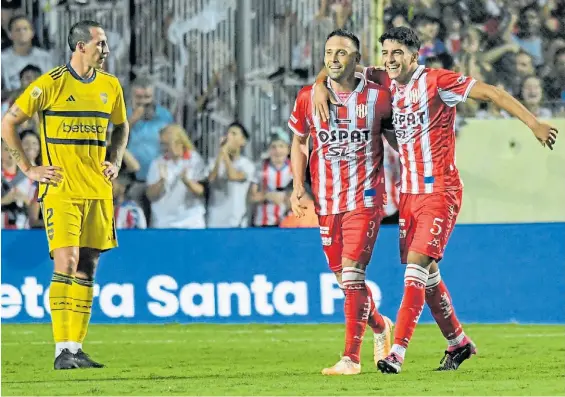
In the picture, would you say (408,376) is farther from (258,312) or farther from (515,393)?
(258,312)

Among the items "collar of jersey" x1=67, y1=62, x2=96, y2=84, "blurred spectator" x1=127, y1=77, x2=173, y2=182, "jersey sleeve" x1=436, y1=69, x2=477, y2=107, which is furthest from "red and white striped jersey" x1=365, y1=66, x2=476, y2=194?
"blurred spectator" x1=127, y1=77, x2=173, y2=182

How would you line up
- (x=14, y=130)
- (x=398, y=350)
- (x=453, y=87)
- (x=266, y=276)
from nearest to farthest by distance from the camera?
(x=398, y=350)
(x=453, y=87)
(x=14, y=130)
(x=266, y=276)

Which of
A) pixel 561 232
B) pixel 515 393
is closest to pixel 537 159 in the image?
pixel 561 232

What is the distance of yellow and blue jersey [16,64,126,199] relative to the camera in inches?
361

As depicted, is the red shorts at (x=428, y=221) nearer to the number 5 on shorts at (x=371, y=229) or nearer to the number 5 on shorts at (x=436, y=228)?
the number 5 on shorts at (x=436, y=228)

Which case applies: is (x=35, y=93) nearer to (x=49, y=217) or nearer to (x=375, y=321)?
(x=49, y=217)

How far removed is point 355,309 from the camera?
329 inches

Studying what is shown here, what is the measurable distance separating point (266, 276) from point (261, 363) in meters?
2.97

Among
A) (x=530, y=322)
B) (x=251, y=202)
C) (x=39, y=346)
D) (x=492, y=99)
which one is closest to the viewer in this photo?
(x=492, y=99)

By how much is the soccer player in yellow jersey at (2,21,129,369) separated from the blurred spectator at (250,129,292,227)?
3.85 meters

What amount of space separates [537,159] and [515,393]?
5978mm

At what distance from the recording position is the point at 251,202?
1316 cm

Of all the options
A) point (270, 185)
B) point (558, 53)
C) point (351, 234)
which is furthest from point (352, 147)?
point (558, 53)

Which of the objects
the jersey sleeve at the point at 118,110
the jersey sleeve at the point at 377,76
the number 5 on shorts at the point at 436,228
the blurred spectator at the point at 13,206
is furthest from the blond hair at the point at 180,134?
the number 5 on shorts at the point at 436,228
